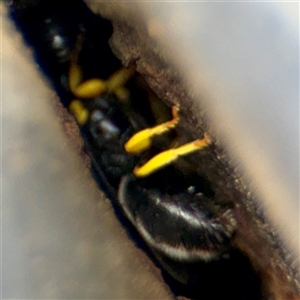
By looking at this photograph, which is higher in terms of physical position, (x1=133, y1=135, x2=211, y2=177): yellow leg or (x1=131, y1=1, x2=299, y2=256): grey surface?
(x1=131, y1=1, x2=299, y2=256): grey surface

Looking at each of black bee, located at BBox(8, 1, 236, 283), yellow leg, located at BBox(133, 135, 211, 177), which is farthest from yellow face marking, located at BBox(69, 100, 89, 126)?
yellow leg, located at BBox(133, 135, 211, 177)

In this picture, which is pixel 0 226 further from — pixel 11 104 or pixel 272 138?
pixel 272 138

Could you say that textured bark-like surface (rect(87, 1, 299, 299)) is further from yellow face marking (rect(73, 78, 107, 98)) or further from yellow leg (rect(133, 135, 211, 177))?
yellow face marking (rect(73, 78, 107, 98))

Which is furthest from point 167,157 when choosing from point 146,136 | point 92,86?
point 92,86

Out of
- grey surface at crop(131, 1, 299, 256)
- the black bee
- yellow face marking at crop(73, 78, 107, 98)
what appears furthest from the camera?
yellow face marking at crop(73, 78, 107, 98)

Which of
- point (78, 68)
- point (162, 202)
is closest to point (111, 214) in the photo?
point (162, 202)

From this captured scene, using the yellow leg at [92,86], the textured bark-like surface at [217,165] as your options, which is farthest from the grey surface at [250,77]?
the yellow leg at [92,86]

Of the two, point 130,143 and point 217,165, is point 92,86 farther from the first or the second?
point 217,165
